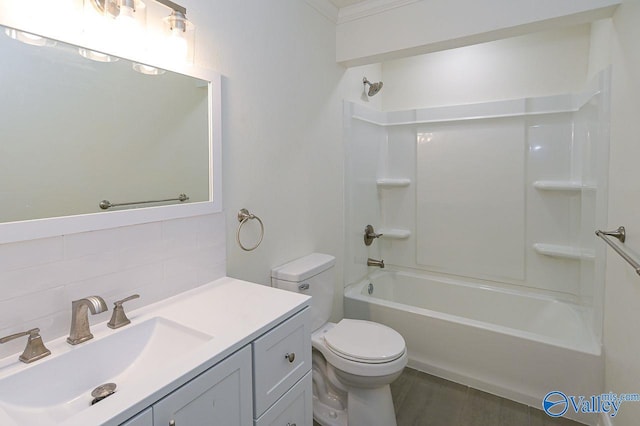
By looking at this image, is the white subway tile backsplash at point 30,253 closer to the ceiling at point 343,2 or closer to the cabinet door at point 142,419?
the cabinet door at point 142,419

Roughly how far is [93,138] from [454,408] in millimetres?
2268

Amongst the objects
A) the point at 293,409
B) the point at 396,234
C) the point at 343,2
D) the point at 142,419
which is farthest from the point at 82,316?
the point at 396,234

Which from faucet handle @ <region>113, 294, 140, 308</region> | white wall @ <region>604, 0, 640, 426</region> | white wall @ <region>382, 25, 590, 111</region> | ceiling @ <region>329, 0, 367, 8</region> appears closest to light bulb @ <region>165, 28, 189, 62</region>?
faucet handle @ <region>113, 294, 140, 308</region>

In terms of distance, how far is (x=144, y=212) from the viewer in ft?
3.98

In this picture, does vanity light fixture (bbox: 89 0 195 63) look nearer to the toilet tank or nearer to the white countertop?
the white countertop

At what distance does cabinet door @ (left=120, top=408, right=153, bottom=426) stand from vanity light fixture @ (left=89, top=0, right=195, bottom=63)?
44.9 inches

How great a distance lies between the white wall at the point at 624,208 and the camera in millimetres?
1326

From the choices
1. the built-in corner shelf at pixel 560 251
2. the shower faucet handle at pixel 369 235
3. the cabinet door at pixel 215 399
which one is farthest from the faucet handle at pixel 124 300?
the built-in corner shelf at pixel 560 251

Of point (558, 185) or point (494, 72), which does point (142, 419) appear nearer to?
point (558, 185)

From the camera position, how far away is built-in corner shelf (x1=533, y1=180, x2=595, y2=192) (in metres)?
2.35

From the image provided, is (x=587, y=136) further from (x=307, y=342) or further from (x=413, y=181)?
(x=307, y=342)

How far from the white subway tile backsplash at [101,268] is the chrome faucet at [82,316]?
0.06 metres

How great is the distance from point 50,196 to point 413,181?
2.69m

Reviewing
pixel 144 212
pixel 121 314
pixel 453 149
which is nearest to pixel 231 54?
pixel 144 212
